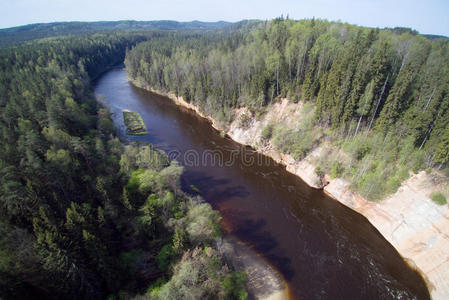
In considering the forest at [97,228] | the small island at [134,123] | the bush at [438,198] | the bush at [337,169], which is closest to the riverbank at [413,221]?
the bush at [438,198]

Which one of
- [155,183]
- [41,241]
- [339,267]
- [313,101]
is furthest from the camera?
[313,101]

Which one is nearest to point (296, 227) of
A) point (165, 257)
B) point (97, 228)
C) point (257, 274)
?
point (257, 274)

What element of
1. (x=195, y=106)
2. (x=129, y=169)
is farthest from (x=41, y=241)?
(x=195, y=106)

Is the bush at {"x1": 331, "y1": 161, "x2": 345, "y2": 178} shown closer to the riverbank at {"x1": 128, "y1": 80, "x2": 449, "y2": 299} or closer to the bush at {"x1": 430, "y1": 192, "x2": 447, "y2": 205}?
the riverbank at {"x1": 128, "y1": 80, "x2": 449, "y2": 299}

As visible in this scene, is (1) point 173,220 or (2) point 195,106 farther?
(2) point 195,106

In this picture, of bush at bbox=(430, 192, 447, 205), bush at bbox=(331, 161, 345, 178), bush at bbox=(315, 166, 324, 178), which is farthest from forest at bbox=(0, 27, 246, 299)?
bush at bbox=(430, 192, 447, 205)

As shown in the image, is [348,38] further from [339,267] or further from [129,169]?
[129,169]

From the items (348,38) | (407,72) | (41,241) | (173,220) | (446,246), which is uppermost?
(348,38)
